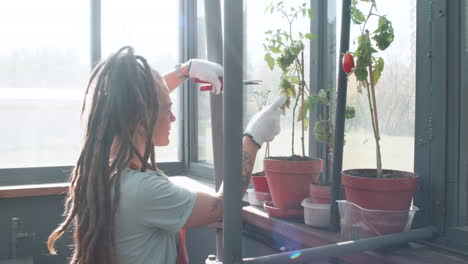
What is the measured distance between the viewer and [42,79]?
7.80ft

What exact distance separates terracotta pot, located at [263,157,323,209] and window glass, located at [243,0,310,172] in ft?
1.03

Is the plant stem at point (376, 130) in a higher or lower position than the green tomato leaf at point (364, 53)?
lower

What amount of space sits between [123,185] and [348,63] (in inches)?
23.2

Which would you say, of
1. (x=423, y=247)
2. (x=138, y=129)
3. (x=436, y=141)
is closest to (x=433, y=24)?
(x=436, y=141)

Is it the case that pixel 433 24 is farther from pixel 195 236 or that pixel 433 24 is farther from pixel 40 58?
pixel 40 58

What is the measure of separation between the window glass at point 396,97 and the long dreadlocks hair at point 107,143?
590 mm

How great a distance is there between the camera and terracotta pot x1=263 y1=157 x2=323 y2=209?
51.3 inches

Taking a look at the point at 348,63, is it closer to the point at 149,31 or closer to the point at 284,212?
the point at 284,212

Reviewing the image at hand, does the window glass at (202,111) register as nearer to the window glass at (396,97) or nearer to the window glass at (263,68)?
the window glass at (263,68)

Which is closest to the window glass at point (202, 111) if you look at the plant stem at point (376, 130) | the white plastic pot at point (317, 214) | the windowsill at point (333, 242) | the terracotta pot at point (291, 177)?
the windowsill at point (333, 242)

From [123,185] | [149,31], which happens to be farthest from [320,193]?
[149,31]

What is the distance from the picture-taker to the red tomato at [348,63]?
39.8 inches

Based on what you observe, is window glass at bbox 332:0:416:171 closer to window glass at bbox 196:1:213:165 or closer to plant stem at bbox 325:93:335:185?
plant stem at bbox 325:93:335:185

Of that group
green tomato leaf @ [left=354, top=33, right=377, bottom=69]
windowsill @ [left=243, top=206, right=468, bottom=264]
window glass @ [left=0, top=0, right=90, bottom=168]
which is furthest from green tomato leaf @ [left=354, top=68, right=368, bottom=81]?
window glass @ [left=0, top=0, right=90, bottom=168]
